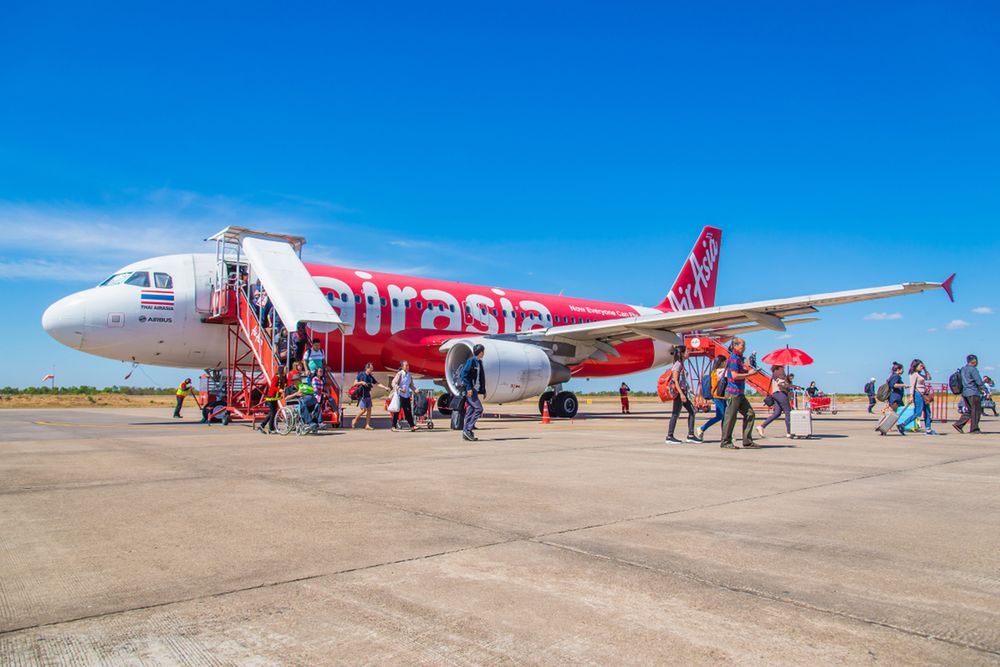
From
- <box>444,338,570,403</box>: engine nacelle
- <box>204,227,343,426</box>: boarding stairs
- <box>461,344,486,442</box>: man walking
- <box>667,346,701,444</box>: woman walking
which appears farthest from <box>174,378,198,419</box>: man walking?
<box>667,346,701,444</box>: woman walking

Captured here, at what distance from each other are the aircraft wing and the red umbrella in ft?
11.5

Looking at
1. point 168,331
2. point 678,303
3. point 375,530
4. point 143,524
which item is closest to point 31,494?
point 143,524

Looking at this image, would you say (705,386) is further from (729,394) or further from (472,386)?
(472,386)

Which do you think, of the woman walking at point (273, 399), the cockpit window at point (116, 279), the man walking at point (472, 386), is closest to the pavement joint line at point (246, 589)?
the man walking at point (472, 386)

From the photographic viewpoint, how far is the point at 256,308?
51.3 ft

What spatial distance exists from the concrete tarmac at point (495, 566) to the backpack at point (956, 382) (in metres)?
7.67

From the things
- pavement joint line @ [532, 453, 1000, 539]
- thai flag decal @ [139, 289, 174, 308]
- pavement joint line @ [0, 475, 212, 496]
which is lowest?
pavement joint line @ [532, 453, 1000, 539]

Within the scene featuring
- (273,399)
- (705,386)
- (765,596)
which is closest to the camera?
(765,596)

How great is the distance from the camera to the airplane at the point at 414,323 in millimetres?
14750

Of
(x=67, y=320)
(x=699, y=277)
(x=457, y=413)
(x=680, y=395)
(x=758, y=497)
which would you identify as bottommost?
(x=758, y=497)

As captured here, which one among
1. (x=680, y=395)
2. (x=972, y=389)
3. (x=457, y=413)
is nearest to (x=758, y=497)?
(x=680, y=395)

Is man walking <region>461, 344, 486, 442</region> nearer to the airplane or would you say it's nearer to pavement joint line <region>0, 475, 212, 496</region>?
the airplane

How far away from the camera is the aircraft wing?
48.2ft

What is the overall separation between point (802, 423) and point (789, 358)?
12.6 m
